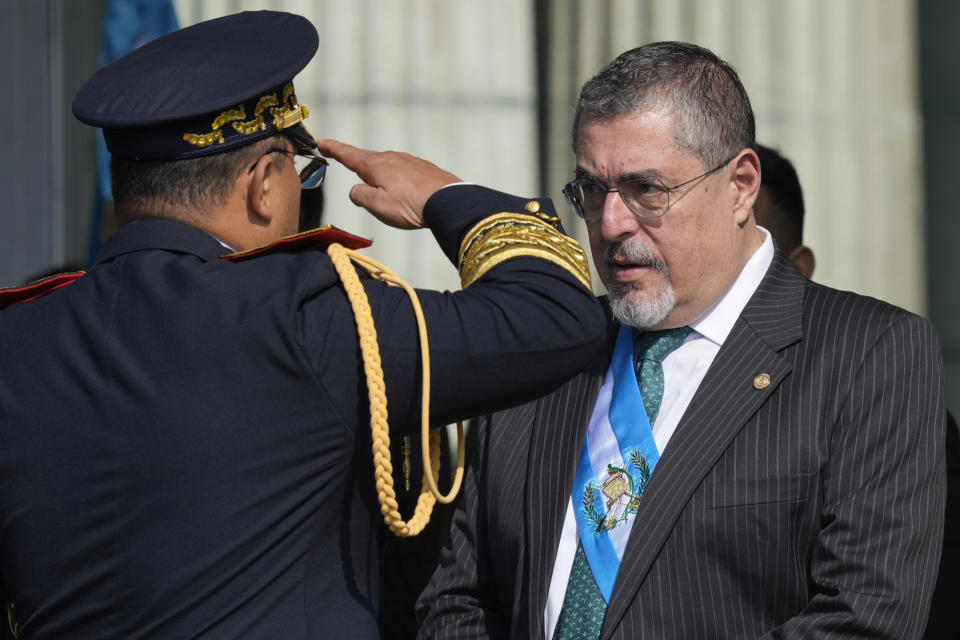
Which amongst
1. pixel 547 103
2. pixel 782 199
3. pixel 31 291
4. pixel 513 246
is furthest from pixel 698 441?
pixel 547 103

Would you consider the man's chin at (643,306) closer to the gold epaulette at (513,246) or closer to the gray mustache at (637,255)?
the gray mustache at (637,255)

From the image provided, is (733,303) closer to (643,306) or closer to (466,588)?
(643,306)

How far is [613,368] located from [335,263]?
959 mm

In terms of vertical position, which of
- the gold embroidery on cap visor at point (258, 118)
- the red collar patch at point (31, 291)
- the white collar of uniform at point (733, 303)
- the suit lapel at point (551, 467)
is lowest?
the suit lapel at point (551, 467)

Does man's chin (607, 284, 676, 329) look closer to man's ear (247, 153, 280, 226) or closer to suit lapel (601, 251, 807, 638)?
suit lapel (601, 251, 807, 638)

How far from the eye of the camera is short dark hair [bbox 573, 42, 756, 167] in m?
2.51

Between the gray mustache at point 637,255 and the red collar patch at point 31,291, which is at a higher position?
the red collar patch at point 31,291

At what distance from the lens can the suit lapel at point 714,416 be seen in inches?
87.1

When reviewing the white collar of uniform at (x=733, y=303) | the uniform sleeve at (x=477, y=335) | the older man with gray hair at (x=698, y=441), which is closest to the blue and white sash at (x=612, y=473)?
the older man with gray hair at (x=698, y=441)

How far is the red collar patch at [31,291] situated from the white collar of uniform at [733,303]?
1279 millimetres

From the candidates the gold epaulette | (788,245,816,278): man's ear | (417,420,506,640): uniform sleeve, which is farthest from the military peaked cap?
(788,245,816,278): man's ear

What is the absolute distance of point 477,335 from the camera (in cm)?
169

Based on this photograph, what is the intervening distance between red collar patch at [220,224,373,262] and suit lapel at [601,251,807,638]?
2.57 ft

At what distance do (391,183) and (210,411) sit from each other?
1.66 ft
